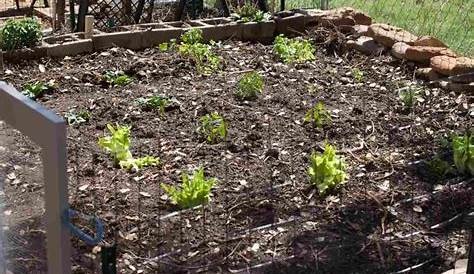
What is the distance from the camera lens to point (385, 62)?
7305 mm

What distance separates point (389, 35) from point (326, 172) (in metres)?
3.19

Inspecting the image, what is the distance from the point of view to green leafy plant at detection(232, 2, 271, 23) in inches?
322

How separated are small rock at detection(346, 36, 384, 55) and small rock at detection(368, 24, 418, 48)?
2.2 inches

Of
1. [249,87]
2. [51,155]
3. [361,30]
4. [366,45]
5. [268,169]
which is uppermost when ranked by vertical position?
[51,155]

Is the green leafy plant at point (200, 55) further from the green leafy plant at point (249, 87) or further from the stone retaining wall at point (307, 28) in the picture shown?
the green leafy plant at point (249, 87)

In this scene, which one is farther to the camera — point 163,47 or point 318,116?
point 163,47

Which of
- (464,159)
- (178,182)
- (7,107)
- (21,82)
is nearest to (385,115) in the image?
(464,159)

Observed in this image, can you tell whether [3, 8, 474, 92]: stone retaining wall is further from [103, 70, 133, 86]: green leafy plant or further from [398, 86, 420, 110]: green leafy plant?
[103, 70, 133, 86]: green leafy plant

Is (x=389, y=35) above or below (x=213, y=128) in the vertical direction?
above

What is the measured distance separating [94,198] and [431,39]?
3.92m

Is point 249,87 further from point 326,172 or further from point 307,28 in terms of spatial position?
point 307,28

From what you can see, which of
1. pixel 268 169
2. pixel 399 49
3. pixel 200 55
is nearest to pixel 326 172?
pixel 268 169

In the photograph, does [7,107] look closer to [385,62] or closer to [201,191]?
[201,191]

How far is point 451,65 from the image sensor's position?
21.9ft
